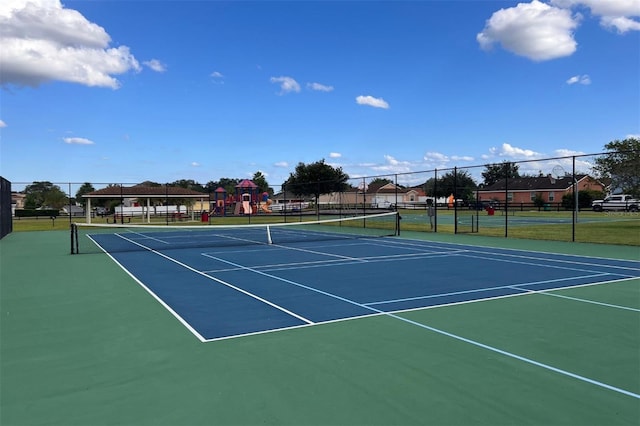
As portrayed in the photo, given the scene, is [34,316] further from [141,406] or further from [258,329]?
[141,406]

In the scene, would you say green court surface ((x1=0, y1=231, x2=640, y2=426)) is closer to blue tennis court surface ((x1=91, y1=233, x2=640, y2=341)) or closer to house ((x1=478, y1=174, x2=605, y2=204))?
blue tennis court surface ((x1=91, y1=233, x2=640, y2=341))

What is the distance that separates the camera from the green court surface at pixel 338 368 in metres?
3.44

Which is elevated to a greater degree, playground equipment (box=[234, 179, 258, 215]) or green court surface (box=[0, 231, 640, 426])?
playground equipment (box=[234, 179, 258, 215])

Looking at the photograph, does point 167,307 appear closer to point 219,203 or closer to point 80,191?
point 80,191

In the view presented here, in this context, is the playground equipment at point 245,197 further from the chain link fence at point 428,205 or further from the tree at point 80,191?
the tree at point 80,191

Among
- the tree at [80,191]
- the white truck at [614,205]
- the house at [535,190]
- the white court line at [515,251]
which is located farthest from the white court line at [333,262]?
the house at [535,190]

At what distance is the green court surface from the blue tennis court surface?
0.50m

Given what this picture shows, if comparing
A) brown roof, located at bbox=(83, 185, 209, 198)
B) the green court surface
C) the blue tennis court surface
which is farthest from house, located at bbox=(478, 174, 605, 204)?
the green court surface

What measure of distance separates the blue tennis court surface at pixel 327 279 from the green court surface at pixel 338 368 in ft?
1.65

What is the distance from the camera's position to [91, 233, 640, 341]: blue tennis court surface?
21.3ft

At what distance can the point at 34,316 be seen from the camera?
6492mm

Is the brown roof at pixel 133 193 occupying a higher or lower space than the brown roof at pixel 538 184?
lower

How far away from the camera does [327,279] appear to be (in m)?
9.32

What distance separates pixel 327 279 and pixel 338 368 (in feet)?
16.4
